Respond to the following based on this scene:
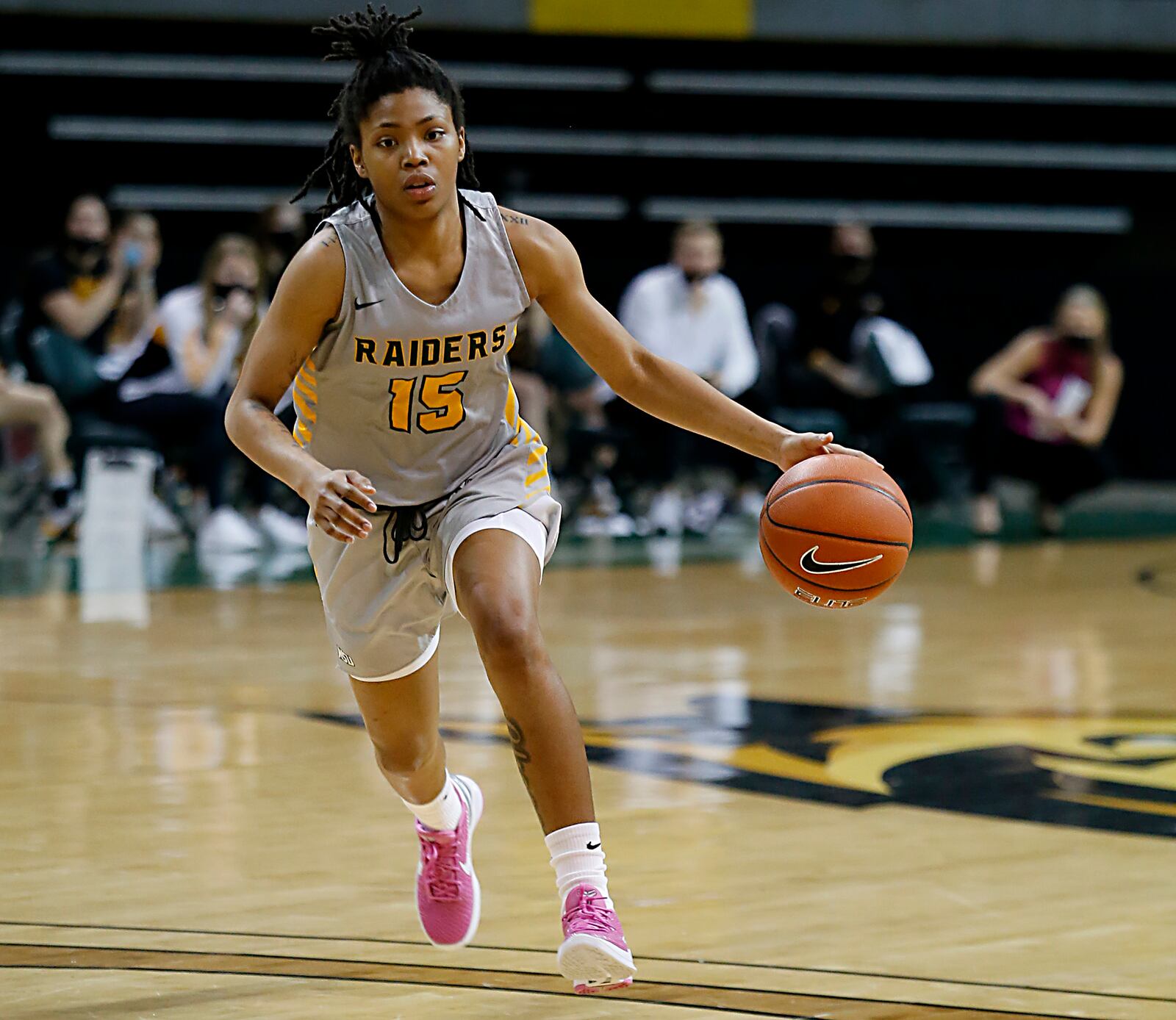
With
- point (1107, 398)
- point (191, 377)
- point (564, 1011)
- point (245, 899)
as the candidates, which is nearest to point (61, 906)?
point (245, 899)

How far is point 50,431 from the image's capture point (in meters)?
9.14

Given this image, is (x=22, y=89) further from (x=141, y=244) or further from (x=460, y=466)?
(x=460, y=466)

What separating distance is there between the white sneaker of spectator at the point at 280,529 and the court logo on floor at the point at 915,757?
4230 mm

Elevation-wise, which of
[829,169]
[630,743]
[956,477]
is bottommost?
[630,743]

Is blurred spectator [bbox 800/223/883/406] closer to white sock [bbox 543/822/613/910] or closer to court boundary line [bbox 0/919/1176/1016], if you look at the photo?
court boundary line [bbox 0/919/1176/1016]

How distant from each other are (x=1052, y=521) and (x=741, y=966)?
303 inches

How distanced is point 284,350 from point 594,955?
106cm

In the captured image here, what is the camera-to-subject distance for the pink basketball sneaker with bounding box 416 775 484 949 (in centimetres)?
308

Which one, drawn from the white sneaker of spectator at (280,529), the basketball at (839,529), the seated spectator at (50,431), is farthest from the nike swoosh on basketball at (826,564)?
the seated spectator at (50,431)

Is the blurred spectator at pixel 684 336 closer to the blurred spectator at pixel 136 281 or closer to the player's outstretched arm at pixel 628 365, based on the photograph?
the blurred spectator at pixel 136 281

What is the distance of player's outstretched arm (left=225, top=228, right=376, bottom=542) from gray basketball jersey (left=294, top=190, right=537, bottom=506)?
31 mm

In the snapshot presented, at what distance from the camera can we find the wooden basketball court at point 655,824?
2.88 metres

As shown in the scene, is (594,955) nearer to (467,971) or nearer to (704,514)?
(467,971)

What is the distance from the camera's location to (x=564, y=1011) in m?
2.76
